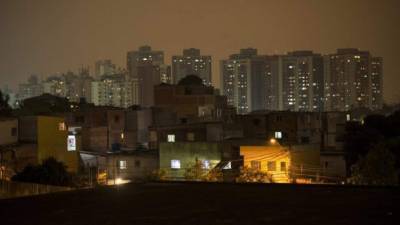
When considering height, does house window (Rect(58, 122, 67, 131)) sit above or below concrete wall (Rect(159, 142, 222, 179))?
above

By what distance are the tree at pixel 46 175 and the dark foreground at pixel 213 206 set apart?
41.3 ft

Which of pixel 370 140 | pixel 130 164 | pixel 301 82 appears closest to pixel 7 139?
pixel 130 164

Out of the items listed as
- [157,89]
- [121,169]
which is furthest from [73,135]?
[157,89]

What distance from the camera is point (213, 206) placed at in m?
8.09

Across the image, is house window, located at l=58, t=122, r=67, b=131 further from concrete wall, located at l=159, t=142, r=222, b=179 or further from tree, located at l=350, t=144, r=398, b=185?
tree, located at l=350, t=144, r=398, b=185

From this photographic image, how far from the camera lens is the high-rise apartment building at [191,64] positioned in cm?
10794

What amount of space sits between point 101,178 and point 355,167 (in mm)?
11798

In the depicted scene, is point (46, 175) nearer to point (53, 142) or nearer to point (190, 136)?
point (53, 142)

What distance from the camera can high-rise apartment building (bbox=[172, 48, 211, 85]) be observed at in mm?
107938

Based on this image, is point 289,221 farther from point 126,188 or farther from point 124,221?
point 126,188

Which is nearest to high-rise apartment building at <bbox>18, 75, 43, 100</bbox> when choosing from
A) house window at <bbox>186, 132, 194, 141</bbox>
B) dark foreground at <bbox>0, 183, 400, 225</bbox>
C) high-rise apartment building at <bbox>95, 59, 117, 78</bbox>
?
high-rise apartment building at <bbox>95, 59, 117, 78</bbox>

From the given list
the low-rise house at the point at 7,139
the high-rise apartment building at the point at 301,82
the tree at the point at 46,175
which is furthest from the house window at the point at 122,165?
the high-rise apartment building at the point at 301,82

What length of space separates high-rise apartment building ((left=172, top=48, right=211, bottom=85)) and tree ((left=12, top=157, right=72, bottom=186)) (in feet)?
273

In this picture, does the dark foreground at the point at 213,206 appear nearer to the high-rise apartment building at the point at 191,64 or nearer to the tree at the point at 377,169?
the tree at the point at 377,169
